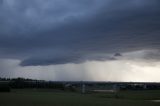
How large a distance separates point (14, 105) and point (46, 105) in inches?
120

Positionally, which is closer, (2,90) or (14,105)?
(14,105)

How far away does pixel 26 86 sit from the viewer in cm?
8712

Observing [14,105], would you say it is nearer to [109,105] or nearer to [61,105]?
[61,105]

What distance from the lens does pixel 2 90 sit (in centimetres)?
6056

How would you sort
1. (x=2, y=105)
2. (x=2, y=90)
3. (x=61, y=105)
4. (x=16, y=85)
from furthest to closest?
(x=16, y=85), (x=2, y=90), (x=61, y=105), (x=2, y=105)

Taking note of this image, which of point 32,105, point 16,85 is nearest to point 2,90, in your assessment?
point 16,85

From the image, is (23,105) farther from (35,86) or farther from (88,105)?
(35,86)

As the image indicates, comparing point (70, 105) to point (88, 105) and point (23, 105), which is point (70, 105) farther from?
point (23, 105)

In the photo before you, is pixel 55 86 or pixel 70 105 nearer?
pixel 70 105

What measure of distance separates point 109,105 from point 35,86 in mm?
59765

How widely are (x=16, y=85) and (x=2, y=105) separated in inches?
2312

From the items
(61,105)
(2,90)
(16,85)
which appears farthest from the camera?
(16,85)

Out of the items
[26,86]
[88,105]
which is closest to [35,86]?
[26,86]

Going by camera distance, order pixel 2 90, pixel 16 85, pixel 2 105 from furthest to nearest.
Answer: pixel 16 85, pixel 2 90, pixel 2 105
